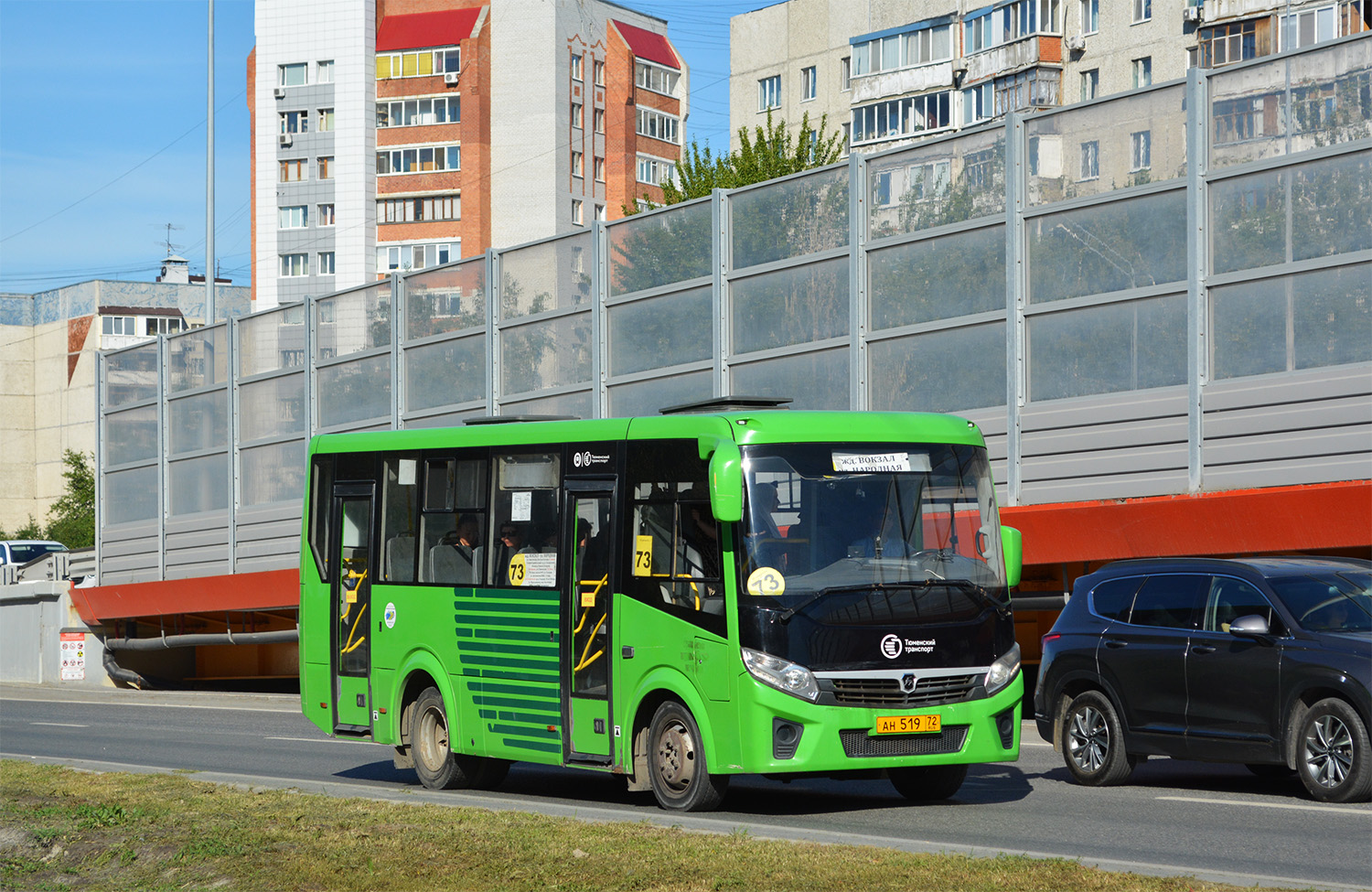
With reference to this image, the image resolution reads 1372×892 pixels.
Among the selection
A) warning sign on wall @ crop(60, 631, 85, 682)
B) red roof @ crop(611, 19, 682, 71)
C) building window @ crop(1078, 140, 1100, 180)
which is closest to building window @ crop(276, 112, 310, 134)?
red roof @ crop(611, 19, 682, 71)

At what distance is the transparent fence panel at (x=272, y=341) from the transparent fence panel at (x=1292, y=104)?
1814cm

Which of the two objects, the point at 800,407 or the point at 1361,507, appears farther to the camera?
the point at 800,407

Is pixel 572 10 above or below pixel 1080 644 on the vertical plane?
above

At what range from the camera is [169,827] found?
37.5ft

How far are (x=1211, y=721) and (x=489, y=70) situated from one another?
312 ft

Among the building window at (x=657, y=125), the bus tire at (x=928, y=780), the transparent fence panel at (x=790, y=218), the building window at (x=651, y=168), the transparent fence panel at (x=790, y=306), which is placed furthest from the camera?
the building window at (x=657, y=125)

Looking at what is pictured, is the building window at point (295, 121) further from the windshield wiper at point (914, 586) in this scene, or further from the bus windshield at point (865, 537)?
the windshield wiper at point (914, 586)

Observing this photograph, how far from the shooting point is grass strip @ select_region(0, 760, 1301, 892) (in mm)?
8688

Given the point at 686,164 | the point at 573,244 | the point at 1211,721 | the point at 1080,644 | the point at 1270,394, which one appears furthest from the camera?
the point at 686,164

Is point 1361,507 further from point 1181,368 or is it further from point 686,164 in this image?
point 686,164

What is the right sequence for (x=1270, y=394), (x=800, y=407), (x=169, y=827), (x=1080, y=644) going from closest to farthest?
(x=169, y=827) < (x=1080, y=644) < (x=1270, y=394) < (x=800, y=407)

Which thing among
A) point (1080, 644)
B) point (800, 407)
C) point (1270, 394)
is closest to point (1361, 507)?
point (1270, 394)

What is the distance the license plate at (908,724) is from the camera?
11984 mm

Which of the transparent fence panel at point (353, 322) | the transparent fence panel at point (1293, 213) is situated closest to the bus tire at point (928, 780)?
the transparent fence panel at point (1293, 213)
